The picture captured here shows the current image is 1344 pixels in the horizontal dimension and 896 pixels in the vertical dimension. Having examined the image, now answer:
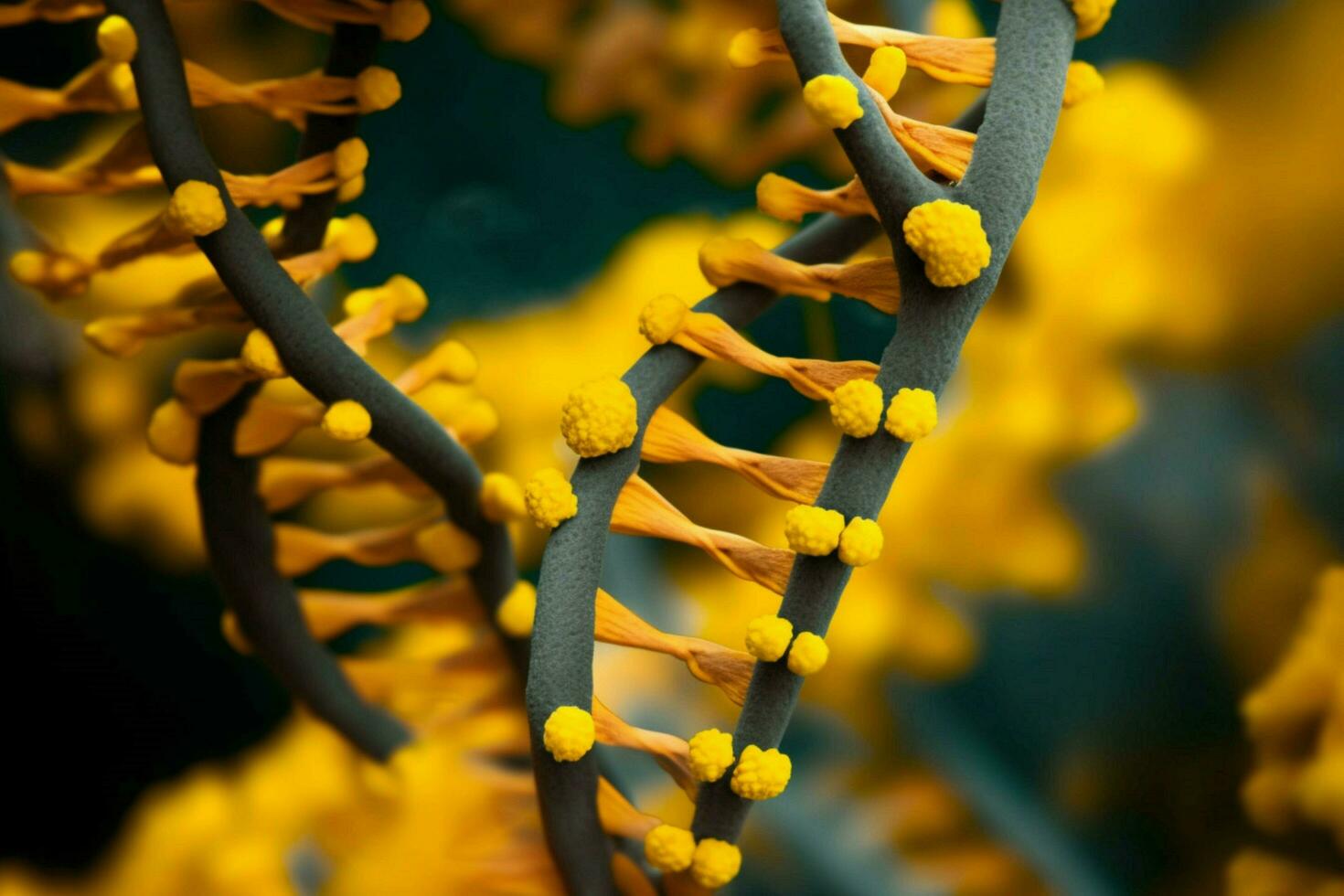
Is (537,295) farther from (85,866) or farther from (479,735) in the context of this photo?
(85,866)

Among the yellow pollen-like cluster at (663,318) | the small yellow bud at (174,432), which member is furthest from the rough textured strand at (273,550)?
the yellow pollen-like cluster at (663,318)

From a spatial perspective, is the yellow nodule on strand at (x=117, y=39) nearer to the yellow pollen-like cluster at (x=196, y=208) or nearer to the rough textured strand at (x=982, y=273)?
the yellow pollen-like cluster at (x=196, y=208)

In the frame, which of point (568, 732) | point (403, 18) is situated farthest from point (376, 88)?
point (568, 732)

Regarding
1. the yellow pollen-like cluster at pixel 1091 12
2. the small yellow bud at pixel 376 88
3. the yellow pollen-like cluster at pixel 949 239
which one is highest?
the yellow pollen-like cluster at pixel 1091 12

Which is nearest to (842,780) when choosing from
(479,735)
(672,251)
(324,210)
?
(479,735)

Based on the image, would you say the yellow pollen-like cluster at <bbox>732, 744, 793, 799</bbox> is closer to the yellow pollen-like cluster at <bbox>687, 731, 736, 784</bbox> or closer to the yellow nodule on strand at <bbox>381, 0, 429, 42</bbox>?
the yellow pollen-like cluster at <bbox>687, 731, 736, 784</bbox>

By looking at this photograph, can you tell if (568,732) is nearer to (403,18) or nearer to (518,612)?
(518,612)
